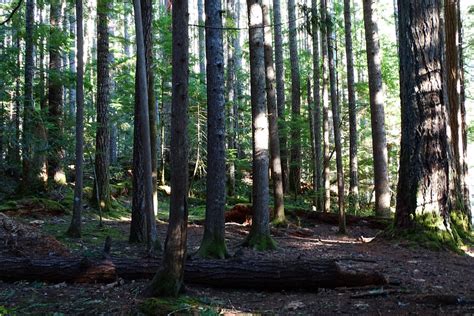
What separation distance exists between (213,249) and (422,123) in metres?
4.80

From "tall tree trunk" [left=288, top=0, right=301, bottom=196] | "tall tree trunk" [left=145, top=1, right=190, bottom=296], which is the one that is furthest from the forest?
"tall tree trunk" [left=288, top=0, right=301, bottom=196]

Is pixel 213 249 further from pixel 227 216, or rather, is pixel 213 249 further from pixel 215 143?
pixel 227 216

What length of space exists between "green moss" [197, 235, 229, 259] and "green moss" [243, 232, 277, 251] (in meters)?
1.45

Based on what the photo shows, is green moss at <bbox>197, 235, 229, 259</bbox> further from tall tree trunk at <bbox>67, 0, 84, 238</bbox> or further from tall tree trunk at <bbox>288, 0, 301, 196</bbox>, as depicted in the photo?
tall tree trunk at <bbox>288, 0, 301, 196</bbox>

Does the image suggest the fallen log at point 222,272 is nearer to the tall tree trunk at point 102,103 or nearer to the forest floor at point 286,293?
the forest floor at point 286,293

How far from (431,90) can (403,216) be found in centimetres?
256

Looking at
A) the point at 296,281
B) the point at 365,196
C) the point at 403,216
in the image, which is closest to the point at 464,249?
the point at 403,216

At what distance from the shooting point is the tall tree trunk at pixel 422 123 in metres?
8.67

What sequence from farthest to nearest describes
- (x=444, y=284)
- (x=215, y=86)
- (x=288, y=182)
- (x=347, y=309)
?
1. (x=288, y=182)
2. (x=215, y=86)
3. (x=444, y=284)
4. (x=347, y=309)

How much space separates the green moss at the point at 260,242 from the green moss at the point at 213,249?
57.3 inches

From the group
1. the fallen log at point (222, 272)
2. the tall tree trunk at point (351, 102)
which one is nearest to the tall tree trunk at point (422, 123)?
the fallen log at point (222, 272)

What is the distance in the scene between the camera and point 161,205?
20.2m

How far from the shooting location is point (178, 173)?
4688mm

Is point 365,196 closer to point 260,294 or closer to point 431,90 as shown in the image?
point 431,90
